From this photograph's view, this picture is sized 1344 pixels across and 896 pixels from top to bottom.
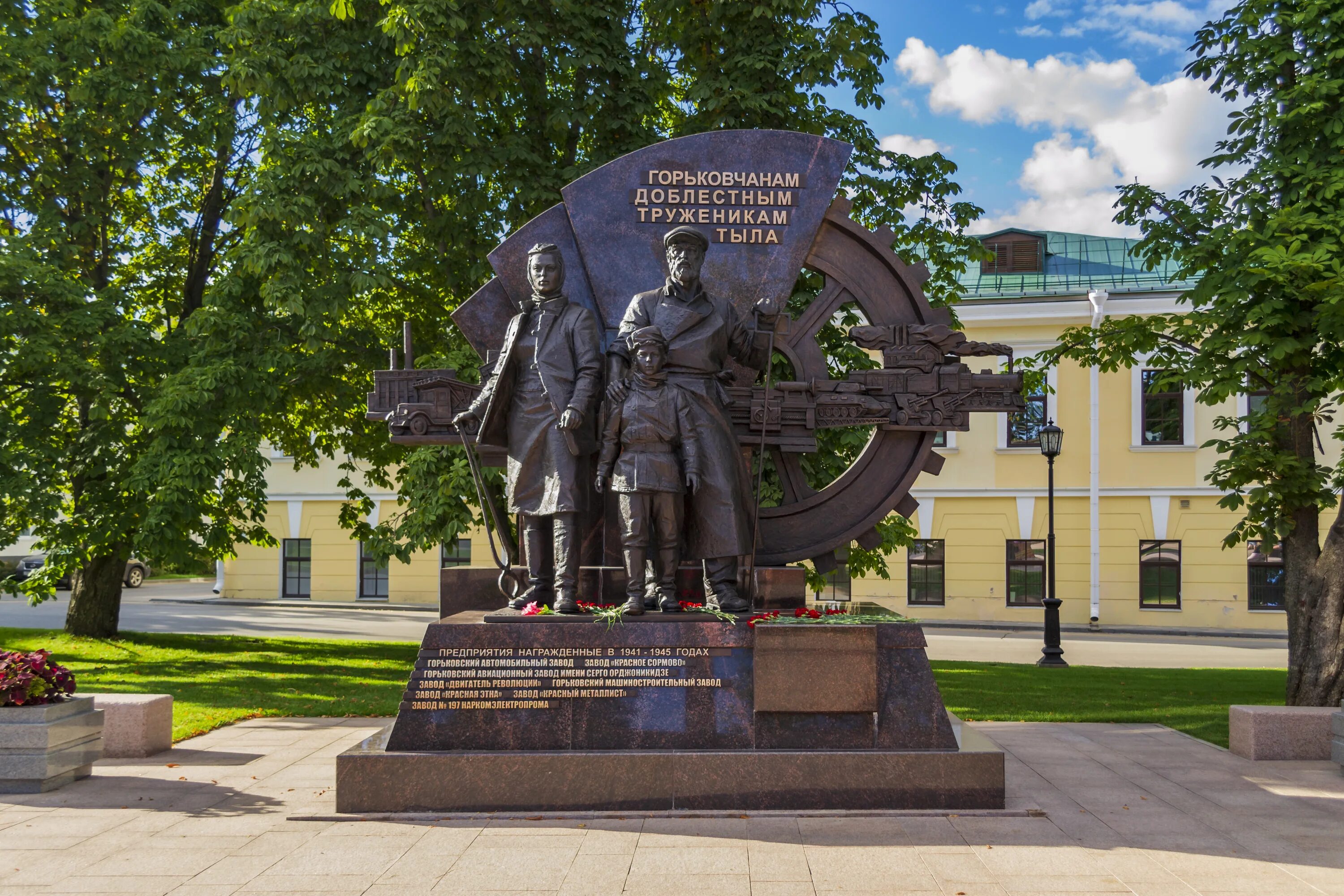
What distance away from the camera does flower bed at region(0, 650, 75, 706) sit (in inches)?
305

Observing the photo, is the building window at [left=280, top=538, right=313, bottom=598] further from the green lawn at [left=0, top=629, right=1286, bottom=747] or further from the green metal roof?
the green metal roof

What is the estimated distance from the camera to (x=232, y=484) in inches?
620

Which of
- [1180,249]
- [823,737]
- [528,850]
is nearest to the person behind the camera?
[528,850]

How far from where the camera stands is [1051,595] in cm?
1852

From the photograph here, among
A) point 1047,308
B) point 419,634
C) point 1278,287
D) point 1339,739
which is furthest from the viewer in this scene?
point 1047,308

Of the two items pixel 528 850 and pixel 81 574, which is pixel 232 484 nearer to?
pixel 81 574

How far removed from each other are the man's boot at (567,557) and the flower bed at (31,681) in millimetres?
3564

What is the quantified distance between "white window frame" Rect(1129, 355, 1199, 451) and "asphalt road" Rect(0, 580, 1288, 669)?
422cm

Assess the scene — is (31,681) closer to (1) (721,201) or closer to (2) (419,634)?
(1) (721,201)

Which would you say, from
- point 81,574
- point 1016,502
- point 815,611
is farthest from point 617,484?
point 1016,502

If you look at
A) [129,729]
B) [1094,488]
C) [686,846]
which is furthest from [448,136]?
[1094,488]

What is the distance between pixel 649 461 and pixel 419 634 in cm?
1558

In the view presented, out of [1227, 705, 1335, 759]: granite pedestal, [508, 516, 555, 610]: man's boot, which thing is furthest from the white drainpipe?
[508, 516, 555, 610]: man's boot

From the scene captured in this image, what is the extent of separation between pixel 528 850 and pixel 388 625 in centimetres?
1844
